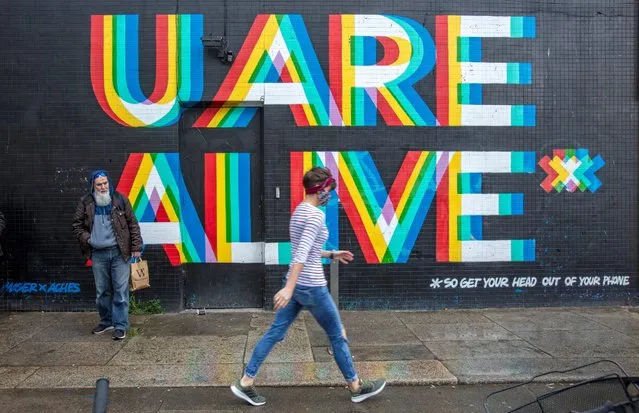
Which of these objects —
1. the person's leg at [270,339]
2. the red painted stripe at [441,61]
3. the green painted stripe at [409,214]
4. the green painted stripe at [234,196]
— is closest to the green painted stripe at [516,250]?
the green painted stripe at [409,214]

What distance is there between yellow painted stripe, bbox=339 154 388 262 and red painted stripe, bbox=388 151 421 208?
427mm

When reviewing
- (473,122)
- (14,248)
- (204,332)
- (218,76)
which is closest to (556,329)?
(473,122)

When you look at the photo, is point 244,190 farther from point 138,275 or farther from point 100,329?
point 100,329

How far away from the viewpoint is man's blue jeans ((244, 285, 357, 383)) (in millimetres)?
4430

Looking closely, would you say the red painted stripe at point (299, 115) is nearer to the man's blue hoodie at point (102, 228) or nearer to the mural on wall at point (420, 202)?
the mural on wall at point (420, 202)

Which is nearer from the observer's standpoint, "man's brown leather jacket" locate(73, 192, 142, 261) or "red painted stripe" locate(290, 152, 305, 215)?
"man's brown leather jacket" locate(73, 192, 142, 261)

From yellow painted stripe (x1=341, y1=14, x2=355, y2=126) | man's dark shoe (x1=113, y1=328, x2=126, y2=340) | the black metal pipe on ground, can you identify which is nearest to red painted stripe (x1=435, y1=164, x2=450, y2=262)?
yellow painted stripe (x1=341, y1=14, x2=355, y2=126)

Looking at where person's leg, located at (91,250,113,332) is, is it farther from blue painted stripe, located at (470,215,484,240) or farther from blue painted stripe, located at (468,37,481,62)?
blue painted stripe, located at (468,37,481,62)

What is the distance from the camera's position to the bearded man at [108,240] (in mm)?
6465

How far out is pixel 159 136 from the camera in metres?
7.69

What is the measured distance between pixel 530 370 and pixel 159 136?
5.56 meters

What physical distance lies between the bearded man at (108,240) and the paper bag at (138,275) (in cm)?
11

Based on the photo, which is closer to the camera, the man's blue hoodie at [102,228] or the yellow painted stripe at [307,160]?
the man's blue hoodie at [102,228]

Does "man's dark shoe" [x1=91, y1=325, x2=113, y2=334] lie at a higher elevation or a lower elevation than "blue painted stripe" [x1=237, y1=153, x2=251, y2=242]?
lower
